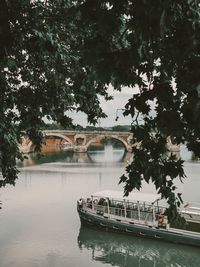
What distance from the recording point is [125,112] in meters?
5.48

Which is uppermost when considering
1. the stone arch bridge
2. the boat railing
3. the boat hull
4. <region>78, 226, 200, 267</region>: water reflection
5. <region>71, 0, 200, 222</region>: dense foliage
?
the stone arch bridge

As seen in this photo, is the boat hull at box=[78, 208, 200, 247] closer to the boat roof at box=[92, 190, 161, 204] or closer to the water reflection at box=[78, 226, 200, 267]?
the water reflection at box=[78, 226, 200, 267]

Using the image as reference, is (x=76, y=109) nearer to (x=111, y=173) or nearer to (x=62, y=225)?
(x=62, y=225)

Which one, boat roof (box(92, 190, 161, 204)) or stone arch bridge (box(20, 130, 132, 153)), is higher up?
stone arch bridge (box(20, 130, 132, 153))

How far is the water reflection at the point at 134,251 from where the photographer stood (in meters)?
23.4

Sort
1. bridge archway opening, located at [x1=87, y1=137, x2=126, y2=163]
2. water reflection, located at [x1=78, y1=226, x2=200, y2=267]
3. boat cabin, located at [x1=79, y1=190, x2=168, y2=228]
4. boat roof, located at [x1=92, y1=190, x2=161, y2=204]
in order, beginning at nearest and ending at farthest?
water reflection, located at [x1=78, y1=226, x2=200, y2=267]
boat cabin, located at [x1=79, y1=190, x2=168, y2=228]
boat roof, located at [x1=92, y1=190, x2=161, y2=204]
bridge archway opening, located at [x1=87, y1=137, x2=126, y2=163]

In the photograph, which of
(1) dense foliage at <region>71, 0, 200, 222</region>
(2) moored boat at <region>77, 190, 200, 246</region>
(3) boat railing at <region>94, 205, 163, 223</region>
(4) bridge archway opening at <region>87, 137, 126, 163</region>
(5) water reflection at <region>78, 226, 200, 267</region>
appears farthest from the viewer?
(4) bridge archway opening at <region>87, 137, 126, 163</region>

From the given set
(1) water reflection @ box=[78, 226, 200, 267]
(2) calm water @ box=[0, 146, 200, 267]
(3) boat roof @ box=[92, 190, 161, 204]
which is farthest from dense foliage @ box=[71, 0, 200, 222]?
(3) boat roof @ box=[92, 190, 161, 204]

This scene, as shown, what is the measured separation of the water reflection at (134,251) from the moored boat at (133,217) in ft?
1.47

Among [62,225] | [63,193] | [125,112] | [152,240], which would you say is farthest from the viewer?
[63,193]

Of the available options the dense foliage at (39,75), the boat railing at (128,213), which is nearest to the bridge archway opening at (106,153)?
the boat railing at (128,213)

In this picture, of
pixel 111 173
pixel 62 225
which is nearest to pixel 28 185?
pixel 111 173

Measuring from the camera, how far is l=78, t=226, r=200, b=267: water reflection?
2339cm

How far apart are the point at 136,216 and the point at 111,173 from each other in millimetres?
30089
